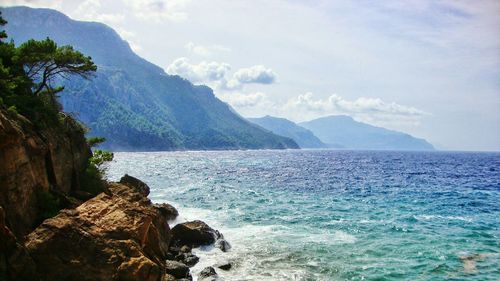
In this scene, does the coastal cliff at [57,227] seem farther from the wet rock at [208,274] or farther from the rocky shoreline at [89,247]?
the wet rock at [208,274]

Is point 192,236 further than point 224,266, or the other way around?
point 192,236

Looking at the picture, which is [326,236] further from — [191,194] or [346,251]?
[191,194]

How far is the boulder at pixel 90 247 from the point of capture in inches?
745

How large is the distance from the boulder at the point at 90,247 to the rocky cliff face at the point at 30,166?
238 centimetres

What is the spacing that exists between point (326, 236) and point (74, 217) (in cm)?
2703

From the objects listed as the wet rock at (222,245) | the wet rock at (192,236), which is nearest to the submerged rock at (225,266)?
the wet rock at (222,245)

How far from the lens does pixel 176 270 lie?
2667 cm

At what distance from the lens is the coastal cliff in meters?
18.8

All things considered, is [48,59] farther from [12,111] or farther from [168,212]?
[168,212]

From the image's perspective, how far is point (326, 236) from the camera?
4075 cm

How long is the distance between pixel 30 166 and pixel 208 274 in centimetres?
1389

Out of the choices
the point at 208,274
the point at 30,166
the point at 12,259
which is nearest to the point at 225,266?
the point at 208,274

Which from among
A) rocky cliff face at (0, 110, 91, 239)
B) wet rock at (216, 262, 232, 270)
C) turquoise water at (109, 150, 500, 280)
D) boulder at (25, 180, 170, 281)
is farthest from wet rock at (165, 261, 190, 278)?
rocky cliff face at (0, 110, 91, 239)

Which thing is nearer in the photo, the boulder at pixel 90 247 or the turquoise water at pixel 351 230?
the boulder at pixel 90 247
